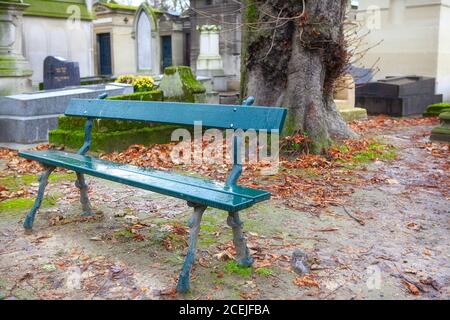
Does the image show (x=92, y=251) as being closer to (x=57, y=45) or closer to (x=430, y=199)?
(x=430, y=199)

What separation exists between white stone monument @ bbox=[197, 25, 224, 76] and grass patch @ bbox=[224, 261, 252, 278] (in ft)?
49.2

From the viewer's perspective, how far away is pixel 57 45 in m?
14.0

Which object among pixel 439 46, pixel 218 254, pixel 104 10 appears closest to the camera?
pixel 218 254

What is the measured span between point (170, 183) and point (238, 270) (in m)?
0.74

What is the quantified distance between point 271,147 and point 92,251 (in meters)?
3.23

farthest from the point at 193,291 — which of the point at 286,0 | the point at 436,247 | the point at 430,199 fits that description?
the point at 286,0

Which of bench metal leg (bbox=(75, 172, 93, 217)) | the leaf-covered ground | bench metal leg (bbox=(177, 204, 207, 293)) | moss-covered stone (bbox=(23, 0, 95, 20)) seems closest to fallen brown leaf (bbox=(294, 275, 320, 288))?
the leaf-covered ground

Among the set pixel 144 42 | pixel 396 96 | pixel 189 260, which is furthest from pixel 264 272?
pixel 144 42

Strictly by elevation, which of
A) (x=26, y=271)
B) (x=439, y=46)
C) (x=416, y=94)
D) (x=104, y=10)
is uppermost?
(x=104, y=10)

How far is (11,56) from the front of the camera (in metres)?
10.2

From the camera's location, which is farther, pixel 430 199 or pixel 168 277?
pixel 430 199

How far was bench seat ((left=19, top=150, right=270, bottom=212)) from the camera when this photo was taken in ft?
9.69

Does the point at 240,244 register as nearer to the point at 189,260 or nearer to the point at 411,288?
the point at 189,260

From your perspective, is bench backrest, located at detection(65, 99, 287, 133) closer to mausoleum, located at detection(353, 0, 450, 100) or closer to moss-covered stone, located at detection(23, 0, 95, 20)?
moss-covered stone, located at detection(23, 0, 95, 20)
